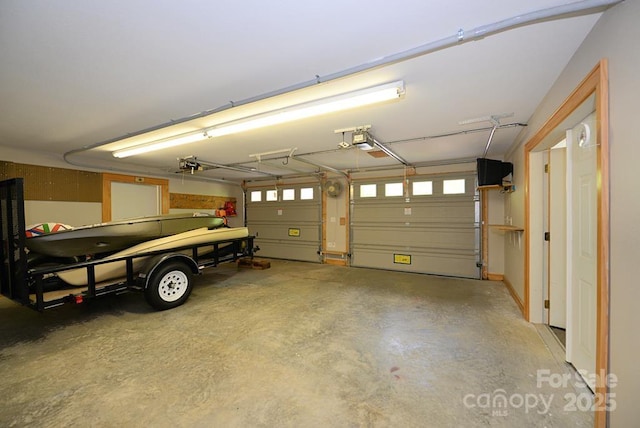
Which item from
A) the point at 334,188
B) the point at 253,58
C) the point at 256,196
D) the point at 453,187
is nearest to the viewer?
the point at 253,58

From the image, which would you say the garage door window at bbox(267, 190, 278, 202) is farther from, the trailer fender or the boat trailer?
the trailer fender

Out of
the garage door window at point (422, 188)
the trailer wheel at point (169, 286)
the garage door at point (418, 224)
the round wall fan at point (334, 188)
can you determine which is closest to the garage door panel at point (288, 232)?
the round wall fan at point (334, 188)

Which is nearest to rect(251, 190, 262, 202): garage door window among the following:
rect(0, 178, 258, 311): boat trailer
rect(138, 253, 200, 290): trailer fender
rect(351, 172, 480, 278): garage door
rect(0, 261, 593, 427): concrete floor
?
rect(351, 172, 480, 278): garage door

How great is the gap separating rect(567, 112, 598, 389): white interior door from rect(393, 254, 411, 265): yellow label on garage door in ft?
11.8

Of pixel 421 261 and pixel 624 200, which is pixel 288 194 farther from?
pixel 624 200

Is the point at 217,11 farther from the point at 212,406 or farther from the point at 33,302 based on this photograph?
the point at 33,302

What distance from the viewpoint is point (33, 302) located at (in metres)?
2.66

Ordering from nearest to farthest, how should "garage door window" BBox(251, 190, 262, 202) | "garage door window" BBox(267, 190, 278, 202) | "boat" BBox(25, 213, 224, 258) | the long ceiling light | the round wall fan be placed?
the long ceiling light < "boat" BBox(25, 213, 224, 258) < the round wall fan < "garage door window" BBox(267, 190, 278, 202) < "garage door window" BBox(251, 190, 262, 202)

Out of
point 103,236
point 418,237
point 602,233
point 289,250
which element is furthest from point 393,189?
point 103,236

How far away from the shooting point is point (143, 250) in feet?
11.6

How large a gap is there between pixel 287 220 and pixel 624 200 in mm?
6818

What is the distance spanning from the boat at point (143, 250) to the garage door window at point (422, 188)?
4215 millimetres

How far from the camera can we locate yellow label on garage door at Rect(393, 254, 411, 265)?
19.3ft

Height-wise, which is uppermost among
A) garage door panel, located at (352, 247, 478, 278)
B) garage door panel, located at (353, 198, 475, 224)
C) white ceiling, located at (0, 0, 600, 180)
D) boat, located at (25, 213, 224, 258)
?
white ceiling, located at (0, 0, 600, 180)
